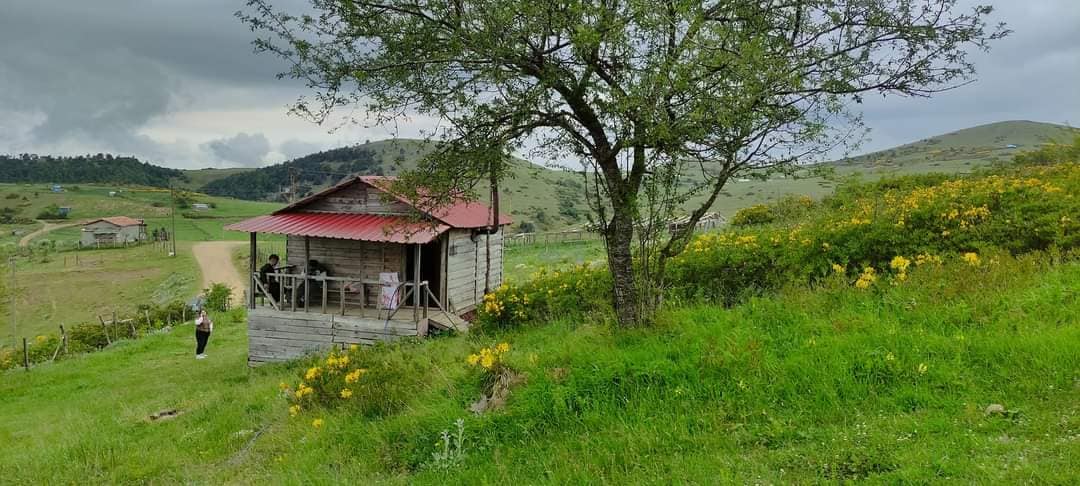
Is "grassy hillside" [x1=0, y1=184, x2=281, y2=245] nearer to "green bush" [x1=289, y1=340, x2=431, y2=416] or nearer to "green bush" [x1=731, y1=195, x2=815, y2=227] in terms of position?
"green bush" [x1=731, y1=195, x2=815, y2=227]

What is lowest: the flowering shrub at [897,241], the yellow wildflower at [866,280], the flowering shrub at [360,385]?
the flowering shrub at [360,385]

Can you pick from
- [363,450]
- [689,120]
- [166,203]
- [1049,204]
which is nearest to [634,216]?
[689,120]

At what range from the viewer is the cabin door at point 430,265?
49.4 ft

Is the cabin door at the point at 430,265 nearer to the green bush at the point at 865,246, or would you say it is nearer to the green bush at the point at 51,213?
the green bush at the point at 865,246

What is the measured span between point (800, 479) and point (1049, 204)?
657cm

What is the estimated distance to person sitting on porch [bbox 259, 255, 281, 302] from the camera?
14.1 meters

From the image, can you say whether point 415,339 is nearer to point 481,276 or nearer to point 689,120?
point 481,276

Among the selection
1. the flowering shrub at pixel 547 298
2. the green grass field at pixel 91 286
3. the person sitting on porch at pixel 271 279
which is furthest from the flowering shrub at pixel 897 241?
the green grass field at pixel 91 286

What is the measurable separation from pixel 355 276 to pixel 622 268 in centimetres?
1066

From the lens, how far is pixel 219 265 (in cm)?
5159

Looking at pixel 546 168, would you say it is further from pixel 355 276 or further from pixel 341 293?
pixel 355 276

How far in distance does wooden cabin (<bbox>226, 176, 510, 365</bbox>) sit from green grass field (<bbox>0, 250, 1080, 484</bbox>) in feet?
19.2

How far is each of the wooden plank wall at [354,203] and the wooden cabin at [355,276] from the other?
3 cm

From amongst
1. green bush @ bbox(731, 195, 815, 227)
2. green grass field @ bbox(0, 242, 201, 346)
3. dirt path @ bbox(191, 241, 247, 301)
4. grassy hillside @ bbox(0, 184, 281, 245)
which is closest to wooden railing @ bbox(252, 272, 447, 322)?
green bush @ bbox(731, 195, 815, 227)
